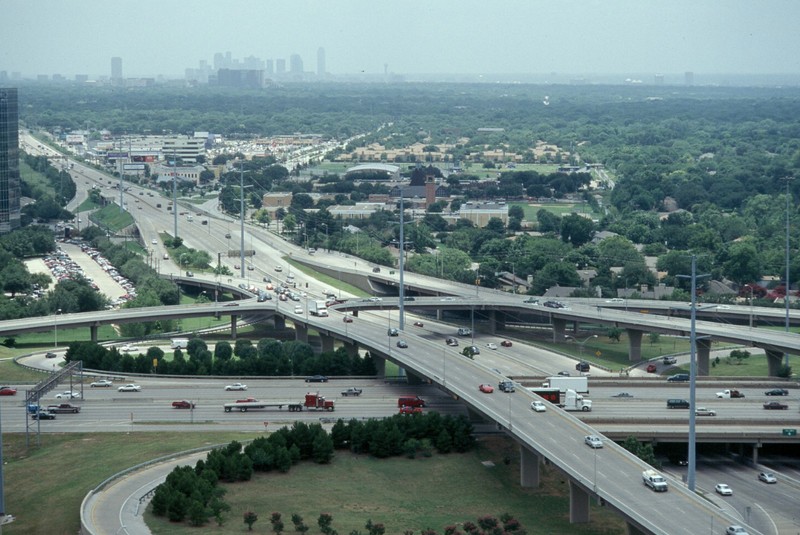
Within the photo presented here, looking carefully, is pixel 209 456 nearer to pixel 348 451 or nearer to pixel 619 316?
pixel 348 451

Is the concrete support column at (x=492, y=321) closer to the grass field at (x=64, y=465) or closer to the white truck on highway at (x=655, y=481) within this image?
the grass field at (x=64, y=465)

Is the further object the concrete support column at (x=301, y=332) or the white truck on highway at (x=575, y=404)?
the concrete support column at (x=301, y=332)

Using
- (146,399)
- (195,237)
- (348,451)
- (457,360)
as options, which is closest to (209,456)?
(348,451)

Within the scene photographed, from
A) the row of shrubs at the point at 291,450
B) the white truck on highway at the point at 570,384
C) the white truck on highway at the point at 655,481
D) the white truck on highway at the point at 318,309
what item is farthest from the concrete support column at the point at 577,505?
the white truck on highway at the point at 318,309

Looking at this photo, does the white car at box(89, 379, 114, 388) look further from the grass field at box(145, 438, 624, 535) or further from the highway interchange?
the grass field at box(145, 438, 624, 535)

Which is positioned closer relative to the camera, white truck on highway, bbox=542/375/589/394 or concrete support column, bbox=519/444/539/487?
concrete support column, bbox=519/444/539/487

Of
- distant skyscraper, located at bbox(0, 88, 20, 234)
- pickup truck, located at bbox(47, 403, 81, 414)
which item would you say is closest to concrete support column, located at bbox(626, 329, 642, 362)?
pickup truck, located at bbox(47, 403, 81, 414)

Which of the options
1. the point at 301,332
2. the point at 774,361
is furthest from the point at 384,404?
the point at 774,361
